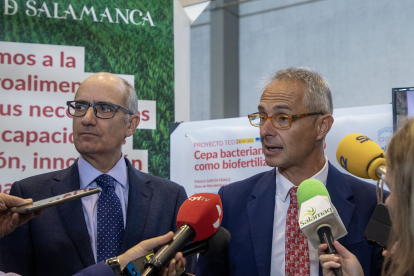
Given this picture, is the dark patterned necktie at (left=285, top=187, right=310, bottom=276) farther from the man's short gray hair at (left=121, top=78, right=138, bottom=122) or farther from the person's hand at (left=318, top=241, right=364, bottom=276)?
the man's short gray hair at (left=121, top=78, right=138, bottom=122)

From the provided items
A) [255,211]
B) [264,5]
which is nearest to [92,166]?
[255,211]

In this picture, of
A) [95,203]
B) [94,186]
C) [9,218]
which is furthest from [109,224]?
[9,218]

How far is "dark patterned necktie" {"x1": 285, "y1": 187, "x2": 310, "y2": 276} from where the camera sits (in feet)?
7.30

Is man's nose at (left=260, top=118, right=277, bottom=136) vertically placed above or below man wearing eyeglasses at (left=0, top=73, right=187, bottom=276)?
above

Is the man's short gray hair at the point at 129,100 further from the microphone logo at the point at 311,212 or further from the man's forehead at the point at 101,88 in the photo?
the microphone logo at the point at 311,212

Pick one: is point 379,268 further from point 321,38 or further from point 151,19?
point 321,38

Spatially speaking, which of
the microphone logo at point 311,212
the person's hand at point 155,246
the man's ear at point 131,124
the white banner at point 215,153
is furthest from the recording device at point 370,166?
the white banner at point 215,153

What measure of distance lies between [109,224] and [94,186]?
9.9 inches

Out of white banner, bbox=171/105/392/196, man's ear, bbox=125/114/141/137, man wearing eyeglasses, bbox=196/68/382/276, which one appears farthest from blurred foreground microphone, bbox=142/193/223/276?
white banner, bbox=171/105/392/196

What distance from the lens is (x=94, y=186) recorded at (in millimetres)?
2475

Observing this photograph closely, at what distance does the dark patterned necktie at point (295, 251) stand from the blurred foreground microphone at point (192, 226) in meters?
0.64

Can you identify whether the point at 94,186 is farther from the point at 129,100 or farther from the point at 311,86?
the point at 311,86

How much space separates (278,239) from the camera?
7.75 ft

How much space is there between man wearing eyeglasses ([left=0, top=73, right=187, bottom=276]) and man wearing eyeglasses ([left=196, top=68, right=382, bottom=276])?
1.20 feet
